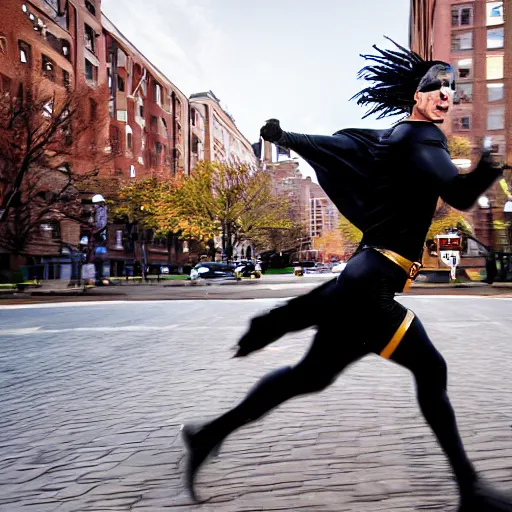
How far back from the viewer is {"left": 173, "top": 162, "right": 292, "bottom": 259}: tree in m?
38.3

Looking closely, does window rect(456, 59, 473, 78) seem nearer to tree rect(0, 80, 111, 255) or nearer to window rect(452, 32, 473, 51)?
window rect(452, 32, 473, 51)

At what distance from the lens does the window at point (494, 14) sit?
46.3m

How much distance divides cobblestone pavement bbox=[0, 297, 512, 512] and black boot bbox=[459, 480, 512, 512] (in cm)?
16

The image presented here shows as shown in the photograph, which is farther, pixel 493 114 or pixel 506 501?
pixel 493 114

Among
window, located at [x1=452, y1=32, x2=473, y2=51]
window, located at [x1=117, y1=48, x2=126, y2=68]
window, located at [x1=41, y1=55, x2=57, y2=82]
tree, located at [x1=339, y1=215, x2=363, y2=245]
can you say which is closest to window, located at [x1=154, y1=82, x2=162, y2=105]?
window, located at [x1=117, y1=48, x2=126, y2=68]

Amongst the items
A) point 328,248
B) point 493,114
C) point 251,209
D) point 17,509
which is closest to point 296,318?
point 17,509

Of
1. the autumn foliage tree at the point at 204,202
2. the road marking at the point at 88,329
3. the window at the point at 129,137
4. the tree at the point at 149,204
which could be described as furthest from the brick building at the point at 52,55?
the road marking at the point at 88,329

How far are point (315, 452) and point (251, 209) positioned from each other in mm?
35847

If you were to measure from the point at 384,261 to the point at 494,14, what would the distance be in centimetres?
5077

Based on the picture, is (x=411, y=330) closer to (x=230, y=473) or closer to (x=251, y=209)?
(x=230, y=473)

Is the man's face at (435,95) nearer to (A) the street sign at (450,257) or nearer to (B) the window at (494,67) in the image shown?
(A) the street sign at (450,257)

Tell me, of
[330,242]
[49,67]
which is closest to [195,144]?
[330,242]

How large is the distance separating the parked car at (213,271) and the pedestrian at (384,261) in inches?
1322

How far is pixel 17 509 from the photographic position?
2.90 meters
